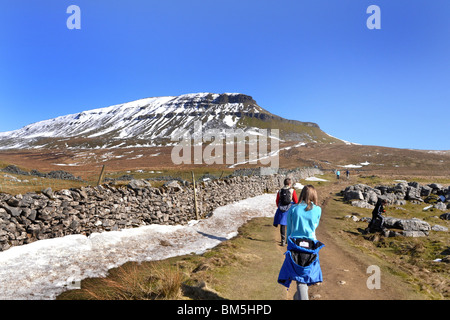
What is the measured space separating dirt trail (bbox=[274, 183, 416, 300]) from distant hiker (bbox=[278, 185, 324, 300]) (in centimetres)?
244

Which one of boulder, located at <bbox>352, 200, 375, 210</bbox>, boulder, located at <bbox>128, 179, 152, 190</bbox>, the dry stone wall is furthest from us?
boulder, located at <bbox>352, 200, 375, 210</bbox>

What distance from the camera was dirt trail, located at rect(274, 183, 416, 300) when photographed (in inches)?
224

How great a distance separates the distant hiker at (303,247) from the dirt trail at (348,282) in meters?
2.44

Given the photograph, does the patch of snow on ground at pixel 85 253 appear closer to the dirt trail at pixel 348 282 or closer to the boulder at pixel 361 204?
the dirt trail at pixel 348 282

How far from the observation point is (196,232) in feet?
41.0

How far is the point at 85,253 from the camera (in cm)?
816

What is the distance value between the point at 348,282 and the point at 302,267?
393 centimetres

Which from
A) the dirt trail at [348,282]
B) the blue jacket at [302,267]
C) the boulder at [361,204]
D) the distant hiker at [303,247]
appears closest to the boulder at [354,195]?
A: the boulder at [361,204]

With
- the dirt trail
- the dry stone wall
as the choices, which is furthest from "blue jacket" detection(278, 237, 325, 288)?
the dry stone wall

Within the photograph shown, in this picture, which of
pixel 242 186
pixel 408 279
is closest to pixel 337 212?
pixel 242 186

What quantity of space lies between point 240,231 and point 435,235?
401 inches

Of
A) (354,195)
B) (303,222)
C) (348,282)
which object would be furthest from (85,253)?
(354,195)

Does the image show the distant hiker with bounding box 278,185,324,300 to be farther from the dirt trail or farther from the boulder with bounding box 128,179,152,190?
the boulder with bounding box 128,179,152,190
